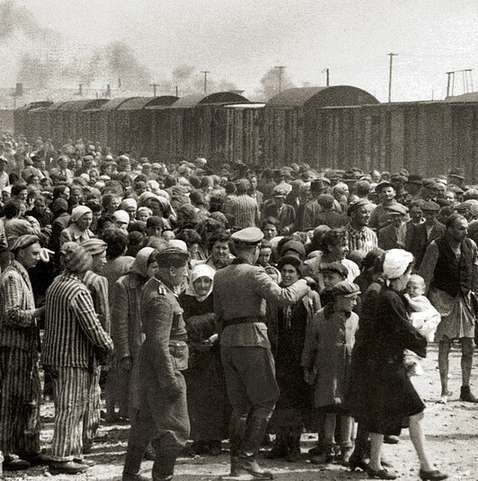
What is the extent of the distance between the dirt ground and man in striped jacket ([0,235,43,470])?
222 millimetres

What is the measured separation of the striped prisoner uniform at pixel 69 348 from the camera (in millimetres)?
7426

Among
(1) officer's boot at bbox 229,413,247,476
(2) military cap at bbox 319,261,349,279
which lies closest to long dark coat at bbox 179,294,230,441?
(1) officer's boot at bbox 229,413,247,476

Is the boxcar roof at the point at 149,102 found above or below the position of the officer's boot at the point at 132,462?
above

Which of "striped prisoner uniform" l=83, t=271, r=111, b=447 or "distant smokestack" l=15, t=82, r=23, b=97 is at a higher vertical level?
"distant smokestack" l=15, t=82, r=23, b=97

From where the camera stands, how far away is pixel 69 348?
744 cm

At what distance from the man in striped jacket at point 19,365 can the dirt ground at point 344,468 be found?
22 cm

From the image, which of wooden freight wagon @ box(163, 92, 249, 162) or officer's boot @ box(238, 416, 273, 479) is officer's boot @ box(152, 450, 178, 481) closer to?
officer's boot @ box(238, 416, 273, 479)

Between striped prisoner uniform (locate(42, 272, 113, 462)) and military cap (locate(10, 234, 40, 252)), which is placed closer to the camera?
striped prisoner uniform (locate(42, 272, 113, 462))

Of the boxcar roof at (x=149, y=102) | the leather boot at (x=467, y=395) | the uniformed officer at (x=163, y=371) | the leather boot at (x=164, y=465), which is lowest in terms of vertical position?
the leather boot at (x=164, y=465)

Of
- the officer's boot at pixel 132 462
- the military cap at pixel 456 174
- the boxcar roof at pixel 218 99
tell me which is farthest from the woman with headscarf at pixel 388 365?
A: the boxcar roof at pixel 218 99

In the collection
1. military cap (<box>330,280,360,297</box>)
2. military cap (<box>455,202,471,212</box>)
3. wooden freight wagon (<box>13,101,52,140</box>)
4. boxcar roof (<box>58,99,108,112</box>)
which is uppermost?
A: wooden freight wagon (<box>13,101,52,140</box>)

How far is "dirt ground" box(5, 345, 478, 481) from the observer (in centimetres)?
768

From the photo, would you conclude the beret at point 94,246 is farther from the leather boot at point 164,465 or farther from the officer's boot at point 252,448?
the leather boot at point 164,465

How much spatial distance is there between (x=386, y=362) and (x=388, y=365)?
26mm
